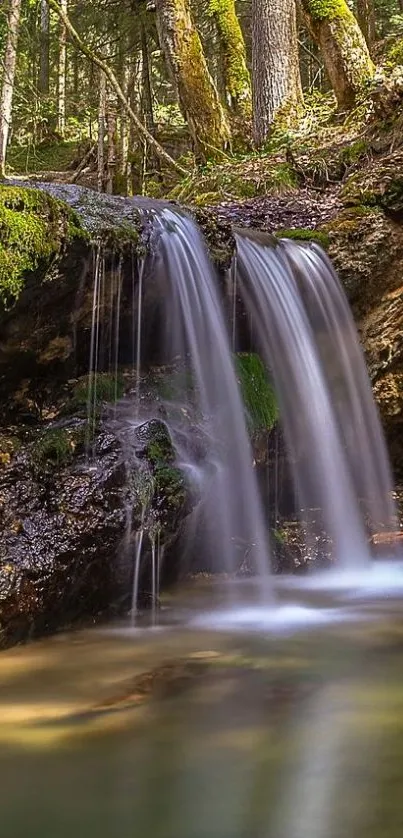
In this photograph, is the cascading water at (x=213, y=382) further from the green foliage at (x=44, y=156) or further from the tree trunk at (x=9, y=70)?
the green foliage at (x=44, y=156)

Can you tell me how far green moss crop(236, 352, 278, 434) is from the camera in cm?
582

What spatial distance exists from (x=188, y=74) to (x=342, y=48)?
7.76 ft

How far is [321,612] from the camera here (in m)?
4.36

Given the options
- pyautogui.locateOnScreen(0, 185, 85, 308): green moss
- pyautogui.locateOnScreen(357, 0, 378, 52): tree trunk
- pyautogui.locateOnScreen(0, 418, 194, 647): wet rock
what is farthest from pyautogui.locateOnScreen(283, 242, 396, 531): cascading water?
pyautogui.locateOnScreen(357, 0, 378, 52): tree trunk

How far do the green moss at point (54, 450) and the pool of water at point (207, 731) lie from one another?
100cm

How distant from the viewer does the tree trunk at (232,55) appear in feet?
44.4

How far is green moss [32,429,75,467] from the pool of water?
100cm

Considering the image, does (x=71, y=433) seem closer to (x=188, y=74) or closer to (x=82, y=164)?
(x=188, y=74)

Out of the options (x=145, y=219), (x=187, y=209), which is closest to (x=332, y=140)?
(x=187, y=209)

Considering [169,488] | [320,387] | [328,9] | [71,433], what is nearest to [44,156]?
[328,9]

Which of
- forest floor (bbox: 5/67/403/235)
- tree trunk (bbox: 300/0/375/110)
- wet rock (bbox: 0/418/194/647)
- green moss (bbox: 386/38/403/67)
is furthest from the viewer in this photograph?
tree trunk (bbox: 300/0/375/110)

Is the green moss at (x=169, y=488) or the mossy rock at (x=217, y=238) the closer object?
the green moss at (x=169, y=488)

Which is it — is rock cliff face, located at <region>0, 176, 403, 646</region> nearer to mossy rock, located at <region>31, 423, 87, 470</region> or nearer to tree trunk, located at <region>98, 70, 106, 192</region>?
mossy rock, located at <region>31, 423, 87, 470</region>

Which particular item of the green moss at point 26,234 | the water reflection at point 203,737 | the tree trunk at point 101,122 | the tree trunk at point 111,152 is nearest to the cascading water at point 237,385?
the green moss at point 26,234
